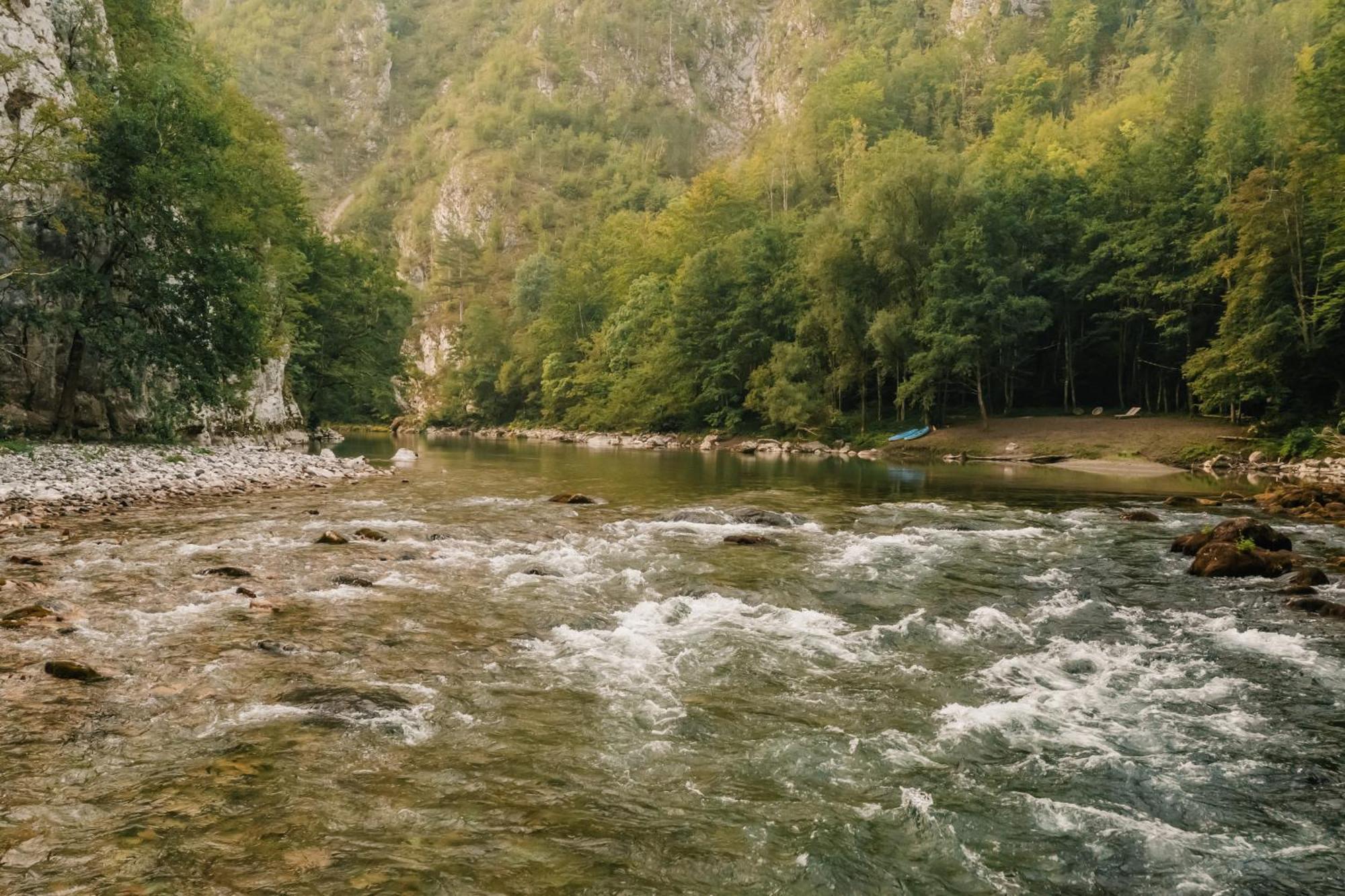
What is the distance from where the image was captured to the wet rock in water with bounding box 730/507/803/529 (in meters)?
19.4

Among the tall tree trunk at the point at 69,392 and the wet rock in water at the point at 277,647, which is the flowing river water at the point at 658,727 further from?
the tall tree trunk at the point at 69,392

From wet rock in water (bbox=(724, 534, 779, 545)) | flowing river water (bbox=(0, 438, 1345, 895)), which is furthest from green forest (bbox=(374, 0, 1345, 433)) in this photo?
flowing river water (bbox=(0, 438, 1345, 895))

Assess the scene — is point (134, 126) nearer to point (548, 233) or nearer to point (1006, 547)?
point (1006, 547)

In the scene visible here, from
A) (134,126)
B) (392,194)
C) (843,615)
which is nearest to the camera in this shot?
(843,615)

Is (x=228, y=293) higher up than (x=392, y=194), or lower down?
lower down

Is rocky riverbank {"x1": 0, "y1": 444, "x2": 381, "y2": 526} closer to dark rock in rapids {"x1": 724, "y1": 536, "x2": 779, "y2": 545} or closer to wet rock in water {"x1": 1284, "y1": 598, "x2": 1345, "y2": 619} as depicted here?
dark rock in rapids {"x1": 724, "y1": 536, "x2": 779, "y2": 545}

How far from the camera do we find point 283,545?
14.8 meters

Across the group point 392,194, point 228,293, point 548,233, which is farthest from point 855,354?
point 392,194

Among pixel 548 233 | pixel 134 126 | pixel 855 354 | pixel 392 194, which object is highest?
pixel 392 194

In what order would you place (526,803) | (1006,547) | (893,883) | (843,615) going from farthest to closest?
(1006,547) < (843,615) < (526,803) < (893,883)

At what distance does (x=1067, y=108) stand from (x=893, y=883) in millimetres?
116372

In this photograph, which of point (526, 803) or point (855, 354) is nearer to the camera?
point (526, 803)

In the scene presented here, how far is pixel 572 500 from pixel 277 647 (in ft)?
46.8

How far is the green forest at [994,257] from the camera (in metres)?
37.1
